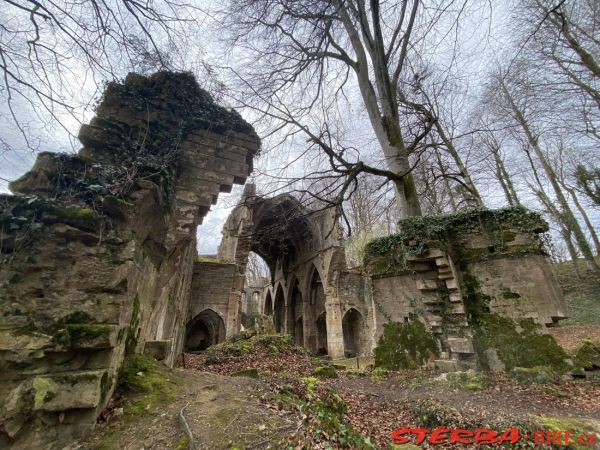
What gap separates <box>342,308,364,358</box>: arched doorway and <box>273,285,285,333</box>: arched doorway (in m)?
7.09

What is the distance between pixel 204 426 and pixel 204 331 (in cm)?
1706

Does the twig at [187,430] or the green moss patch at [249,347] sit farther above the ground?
the green moss patch at [249,347]

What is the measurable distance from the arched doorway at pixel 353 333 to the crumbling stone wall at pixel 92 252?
1597cm

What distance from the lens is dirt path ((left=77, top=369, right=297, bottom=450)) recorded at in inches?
75.7

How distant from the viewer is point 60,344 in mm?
2125

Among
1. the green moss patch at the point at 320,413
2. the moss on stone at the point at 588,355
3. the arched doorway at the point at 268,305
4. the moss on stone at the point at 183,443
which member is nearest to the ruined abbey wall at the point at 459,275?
the moss on stone at the point at 588,355

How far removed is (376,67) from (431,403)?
28.2 feet

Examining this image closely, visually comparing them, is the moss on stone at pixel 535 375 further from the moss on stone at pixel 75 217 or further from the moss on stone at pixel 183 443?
the moss on stone at pixel 75 217

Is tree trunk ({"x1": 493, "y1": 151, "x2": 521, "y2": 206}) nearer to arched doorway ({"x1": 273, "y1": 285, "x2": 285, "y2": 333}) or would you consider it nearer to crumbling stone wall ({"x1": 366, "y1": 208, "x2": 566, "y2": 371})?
crumbling stone wall ({"x1": 366, "y1": 208, "x2": 566, "y2": 371})

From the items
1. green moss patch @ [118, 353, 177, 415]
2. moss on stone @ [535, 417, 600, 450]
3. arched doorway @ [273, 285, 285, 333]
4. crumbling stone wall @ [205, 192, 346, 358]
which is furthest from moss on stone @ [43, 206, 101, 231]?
arched doorway @ [273, 285, 285, 333]

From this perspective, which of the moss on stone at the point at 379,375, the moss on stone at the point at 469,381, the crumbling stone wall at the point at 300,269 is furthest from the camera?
the crumbling stone wall at the point at 300,269

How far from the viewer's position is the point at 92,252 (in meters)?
2.60

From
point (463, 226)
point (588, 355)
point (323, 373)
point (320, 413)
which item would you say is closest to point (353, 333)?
point (323, 373)

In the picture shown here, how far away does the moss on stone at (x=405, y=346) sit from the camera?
20.5ft
